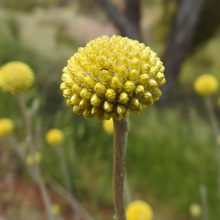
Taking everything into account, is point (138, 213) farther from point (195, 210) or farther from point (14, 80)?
point (195, 210)

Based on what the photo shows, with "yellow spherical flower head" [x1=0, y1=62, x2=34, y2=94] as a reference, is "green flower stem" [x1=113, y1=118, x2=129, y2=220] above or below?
below

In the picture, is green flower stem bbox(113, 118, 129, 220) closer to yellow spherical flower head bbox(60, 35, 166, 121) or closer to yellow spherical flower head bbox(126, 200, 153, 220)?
yellow spherical flower head bbox(60, 35, 166, 121)

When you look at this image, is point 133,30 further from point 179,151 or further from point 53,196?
point 53,196

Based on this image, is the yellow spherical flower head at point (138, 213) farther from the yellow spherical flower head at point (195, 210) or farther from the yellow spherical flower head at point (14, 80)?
the yellow spherical flower head at point (195, 210)

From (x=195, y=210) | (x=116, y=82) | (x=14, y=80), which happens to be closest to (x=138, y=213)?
(x=116, y=82)

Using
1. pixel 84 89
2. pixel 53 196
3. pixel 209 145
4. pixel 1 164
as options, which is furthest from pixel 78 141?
pixel 84 89

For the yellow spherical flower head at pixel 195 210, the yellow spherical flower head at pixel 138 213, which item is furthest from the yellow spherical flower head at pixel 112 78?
the yellow spherical flower head at pixel 195 210

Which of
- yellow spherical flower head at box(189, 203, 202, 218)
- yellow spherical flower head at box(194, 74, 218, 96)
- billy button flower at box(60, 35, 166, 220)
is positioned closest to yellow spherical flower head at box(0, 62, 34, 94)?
billy button flower at box(60, 35, 166, 220)
